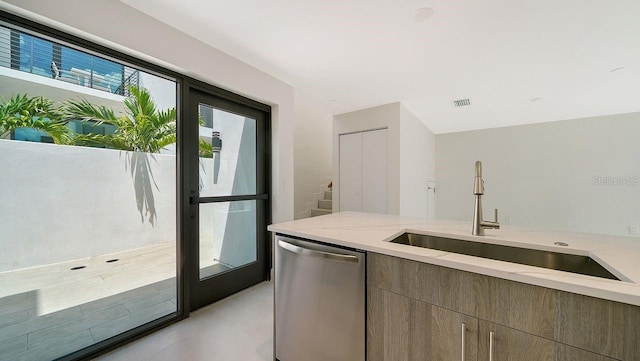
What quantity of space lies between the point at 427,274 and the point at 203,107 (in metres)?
2.48

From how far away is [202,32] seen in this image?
83.1 inches

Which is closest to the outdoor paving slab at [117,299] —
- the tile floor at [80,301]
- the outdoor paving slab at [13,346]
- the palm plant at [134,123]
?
the tile floor at [80,301]

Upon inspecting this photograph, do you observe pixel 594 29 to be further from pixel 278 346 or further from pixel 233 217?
pixel 233 217

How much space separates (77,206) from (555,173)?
7.08m

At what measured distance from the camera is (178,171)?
217 centimetres

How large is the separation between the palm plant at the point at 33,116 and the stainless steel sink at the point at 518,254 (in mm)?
2731

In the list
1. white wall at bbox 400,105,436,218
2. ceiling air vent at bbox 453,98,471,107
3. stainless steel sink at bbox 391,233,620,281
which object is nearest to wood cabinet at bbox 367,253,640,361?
stainless steel sink at bbox 391,233,620,281

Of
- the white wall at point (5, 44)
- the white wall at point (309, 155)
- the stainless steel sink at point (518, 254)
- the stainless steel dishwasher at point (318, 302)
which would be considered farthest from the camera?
the white wall at point (309, 155)

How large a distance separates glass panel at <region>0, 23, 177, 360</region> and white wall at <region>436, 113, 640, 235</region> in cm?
573

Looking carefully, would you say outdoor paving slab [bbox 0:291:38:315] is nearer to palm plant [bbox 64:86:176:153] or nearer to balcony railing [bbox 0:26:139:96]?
palm plant [bbox 64:86:176:153]

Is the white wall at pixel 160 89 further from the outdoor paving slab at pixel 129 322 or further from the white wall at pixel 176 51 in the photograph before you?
the outdoor paving slab at pixel 129 322

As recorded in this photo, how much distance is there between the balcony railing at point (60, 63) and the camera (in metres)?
1.57

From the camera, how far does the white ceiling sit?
1834 millimetres

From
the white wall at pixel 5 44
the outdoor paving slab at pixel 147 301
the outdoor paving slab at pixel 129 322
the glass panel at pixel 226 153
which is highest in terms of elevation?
the white wall at pixel 5 44
